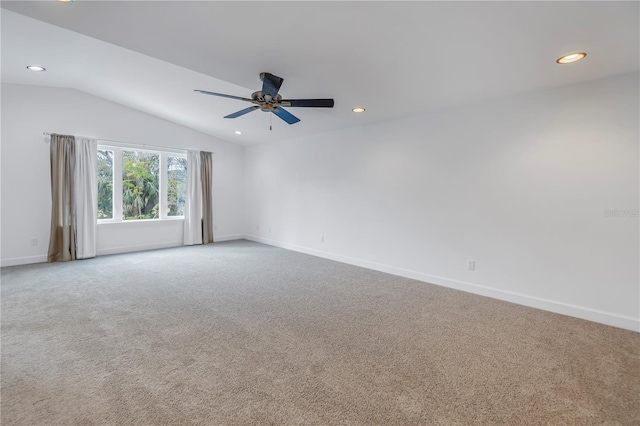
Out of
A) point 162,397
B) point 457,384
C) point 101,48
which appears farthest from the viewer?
point 101,48

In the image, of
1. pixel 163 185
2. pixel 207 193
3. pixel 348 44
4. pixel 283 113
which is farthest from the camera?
pixel 207 193

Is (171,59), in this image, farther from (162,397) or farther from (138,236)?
(138,236)

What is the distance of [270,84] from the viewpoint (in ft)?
9.26

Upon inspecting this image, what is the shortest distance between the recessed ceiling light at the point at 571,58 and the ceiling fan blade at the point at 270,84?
248 cm

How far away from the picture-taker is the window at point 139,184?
5.95 meters

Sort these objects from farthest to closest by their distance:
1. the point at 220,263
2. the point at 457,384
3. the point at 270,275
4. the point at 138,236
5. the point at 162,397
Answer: the point at 138,236
the point at 220,263
the point at 270,275
the point at 457,384
the point at 162,397

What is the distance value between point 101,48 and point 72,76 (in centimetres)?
160

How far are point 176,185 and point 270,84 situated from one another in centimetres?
507

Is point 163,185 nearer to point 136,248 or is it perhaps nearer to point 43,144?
point 136,248

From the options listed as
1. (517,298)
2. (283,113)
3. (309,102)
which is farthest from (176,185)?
(517,298)

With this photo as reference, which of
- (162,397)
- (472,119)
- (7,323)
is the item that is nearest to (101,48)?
(7,323)

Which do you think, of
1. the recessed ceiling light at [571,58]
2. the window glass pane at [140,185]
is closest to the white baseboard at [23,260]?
the window glass pane at [140,185]

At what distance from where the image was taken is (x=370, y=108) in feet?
13.8

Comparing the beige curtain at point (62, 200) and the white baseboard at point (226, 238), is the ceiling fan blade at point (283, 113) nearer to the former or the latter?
the beige curtain at point (62, 200)
